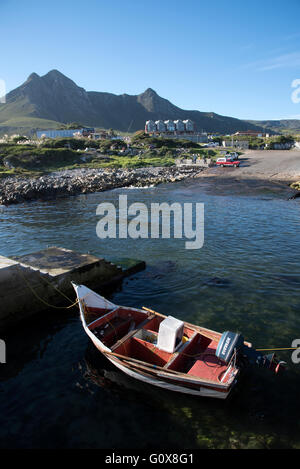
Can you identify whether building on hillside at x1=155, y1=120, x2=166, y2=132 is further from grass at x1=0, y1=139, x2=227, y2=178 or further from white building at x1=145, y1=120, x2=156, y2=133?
grass at x1=0, y1=139, x2=227, y2=178

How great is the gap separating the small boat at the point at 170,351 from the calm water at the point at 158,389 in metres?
0.77

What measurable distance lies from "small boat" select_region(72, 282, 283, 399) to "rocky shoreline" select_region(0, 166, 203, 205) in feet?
123

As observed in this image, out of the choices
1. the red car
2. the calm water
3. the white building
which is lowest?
the calm water

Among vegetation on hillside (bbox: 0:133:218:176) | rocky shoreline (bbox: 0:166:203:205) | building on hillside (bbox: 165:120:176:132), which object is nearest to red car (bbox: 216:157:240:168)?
rocky shoreline (bbox: 0:166:203:205)

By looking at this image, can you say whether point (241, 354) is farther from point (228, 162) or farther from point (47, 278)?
point (228, 162)

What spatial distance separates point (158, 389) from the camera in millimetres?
10062

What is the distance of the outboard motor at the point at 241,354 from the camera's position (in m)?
9.52

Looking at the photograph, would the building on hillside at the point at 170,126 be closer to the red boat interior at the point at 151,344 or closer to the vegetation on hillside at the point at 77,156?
the vegetation on hillside at the point at 77,156

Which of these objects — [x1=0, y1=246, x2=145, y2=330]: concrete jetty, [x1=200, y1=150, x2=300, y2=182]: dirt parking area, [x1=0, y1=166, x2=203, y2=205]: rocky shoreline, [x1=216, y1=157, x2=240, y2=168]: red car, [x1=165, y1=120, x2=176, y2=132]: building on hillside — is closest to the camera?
[x1=0, y1=246, x2=145, y2=330]: concrete jetty

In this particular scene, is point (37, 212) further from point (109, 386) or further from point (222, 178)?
point (222, 178)

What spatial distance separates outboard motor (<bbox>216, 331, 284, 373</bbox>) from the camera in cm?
952

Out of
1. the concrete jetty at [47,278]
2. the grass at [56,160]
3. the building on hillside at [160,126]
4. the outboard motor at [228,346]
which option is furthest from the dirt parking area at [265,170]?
the building on hillside at [160,126]

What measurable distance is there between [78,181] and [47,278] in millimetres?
42611

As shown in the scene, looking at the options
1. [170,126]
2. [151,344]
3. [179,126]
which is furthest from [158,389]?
[179,126]
